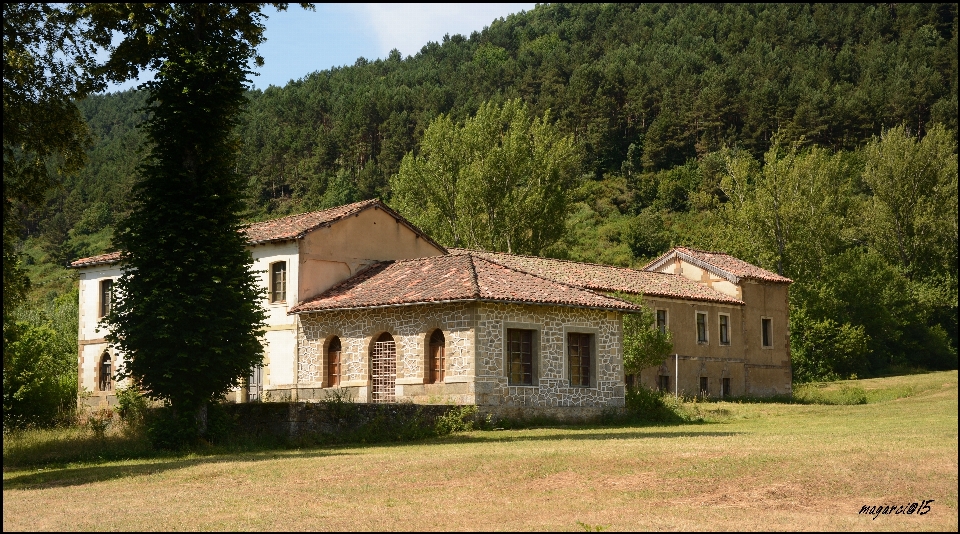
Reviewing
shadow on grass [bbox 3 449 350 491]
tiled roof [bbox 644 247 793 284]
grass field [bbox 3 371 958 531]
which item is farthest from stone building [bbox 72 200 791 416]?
grass field [bbox 3 371 958 531]

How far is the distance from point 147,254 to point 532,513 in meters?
13.1

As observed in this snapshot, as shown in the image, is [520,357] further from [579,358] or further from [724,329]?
[724,329]

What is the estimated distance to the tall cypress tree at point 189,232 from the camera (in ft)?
72.5

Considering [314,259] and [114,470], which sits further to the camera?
[314,259]

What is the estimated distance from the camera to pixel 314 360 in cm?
3078

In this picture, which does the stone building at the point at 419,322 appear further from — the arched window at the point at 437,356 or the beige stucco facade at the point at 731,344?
the beige stucco facade at the point at 731,344

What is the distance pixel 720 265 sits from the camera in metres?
45.0

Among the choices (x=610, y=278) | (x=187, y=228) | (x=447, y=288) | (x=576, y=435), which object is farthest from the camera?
(x=610, y=278)

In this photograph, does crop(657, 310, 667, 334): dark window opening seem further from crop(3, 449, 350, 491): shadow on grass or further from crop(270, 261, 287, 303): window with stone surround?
crop(3, 449, 350, 491): shadow on grass

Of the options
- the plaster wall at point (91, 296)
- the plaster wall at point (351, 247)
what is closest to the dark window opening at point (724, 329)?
the plaster wall at point (351, 247)

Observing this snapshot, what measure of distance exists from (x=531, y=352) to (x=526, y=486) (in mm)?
13183

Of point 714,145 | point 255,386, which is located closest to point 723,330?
point 255,386

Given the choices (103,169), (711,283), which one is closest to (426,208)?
(711,283)

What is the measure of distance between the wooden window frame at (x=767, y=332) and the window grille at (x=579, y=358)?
18646 millimetres
